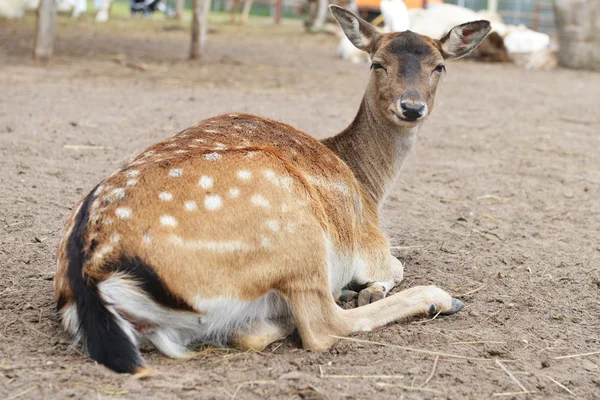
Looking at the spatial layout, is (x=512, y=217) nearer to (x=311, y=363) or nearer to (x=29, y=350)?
(x=311, y=363)

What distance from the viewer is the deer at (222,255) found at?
3131 mm

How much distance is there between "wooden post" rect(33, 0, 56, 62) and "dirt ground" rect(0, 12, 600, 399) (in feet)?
0.71

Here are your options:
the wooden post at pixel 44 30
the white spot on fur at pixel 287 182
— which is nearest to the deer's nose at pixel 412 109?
the white spot on fur at pixel 287 182

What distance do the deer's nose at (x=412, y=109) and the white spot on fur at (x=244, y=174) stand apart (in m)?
→ 1.33

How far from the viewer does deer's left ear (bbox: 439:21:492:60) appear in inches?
196

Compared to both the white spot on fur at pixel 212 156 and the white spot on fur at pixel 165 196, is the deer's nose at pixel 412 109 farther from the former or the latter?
the white spot on fur at pixel 165 196

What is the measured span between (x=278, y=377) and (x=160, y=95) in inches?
278

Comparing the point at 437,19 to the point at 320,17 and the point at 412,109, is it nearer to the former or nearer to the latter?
the point at 320,17

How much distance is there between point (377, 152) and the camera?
4.85 m

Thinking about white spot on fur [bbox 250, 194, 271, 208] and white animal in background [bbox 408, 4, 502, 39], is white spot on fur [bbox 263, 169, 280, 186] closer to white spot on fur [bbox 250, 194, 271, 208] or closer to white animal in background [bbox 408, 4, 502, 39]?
white spot on fur [bbox 250, 194, 271, 208]

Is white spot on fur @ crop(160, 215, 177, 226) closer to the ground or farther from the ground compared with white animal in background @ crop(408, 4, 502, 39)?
farther from the ground

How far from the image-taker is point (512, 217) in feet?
19.4

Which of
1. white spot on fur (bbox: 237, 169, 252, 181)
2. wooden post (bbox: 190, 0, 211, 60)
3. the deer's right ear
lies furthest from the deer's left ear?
wooden post (bbox: 190, 0, 211, 60)

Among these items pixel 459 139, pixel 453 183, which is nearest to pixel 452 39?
pixel 453 183
